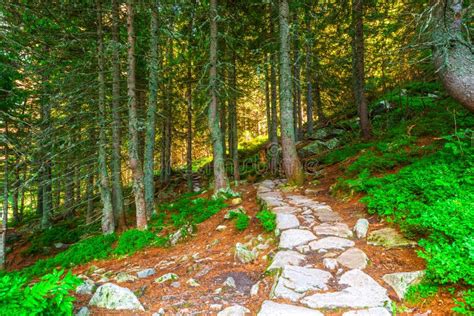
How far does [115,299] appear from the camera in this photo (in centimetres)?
307

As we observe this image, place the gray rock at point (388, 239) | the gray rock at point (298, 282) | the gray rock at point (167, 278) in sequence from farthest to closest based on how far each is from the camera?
the gray rock at point (167, 278)
the gray rock at point (388, 239)
the gray rock at point (298, 282)

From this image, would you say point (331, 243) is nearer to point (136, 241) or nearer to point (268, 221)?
point (268, 221)

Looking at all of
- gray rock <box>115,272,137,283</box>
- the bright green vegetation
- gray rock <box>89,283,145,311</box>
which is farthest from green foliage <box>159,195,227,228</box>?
gray rock <box>89,283,145,311</box>

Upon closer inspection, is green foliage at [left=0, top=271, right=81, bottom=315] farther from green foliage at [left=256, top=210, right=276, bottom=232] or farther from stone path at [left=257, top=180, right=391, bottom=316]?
green foliage at [left=256, top=210, right=276, bottom=232]

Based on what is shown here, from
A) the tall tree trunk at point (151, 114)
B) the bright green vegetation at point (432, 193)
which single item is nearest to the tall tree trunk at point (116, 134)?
the tall tree trunk at point (151, 114)

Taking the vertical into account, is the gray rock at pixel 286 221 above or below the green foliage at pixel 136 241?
above

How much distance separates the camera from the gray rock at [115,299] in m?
3.03

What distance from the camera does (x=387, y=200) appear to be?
4414mm

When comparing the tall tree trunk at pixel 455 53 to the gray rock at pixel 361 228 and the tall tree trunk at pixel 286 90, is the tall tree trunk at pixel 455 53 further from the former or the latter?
the tall tree trunk at pixel 286 90

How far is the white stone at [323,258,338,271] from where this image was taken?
3281 millimetres

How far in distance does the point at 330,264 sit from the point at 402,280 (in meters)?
0.78

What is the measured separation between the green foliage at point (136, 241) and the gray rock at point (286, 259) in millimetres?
3318

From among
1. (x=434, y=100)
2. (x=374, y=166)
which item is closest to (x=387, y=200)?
Answer: (x=374, y=166)

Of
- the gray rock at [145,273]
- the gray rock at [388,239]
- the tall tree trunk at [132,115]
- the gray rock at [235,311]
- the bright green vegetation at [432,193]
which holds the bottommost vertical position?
the gray rock at [145,273]
